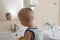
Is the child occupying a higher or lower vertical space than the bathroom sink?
higher

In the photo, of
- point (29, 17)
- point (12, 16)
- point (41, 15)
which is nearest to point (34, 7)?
point (41, 15)

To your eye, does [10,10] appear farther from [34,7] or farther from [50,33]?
[50,33]

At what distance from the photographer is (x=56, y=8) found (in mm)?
2330

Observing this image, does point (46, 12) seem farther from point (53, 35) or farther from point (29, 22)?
point (29, 22)

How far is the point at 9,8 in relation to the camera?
2.04 meters

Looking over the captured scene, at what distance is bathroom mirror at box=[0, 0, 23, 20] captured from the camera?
201 cm

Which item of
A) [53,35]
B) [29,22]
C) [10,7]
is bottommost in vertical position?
[53,35]

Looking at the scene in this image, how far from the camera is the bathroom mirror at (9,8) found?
2.01m

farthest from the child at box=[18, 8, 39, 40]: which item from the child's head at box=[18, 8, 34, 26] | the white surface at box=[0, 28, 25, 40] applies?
the white surface at box=[0, 28, 25, 40]

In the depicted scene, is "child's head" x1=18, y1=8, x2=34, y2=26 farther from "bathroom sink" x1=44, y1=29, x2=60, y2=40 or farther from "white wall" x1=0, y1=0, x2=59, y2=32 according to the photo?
"white wall" x1=0, y1=0, x2=59, y2=32

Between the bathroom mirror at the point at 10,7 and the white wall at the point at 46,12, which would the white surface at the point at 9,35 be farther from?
the white wall at the point at 46,12

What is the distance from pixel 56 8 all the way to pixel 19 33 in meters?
0.80

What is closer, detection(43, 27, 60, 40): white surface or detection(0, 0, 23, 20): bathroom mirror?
detection(43, 27, 60, 40): white surface

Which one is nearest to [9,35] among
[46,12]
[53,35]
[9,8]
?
[9,8]
